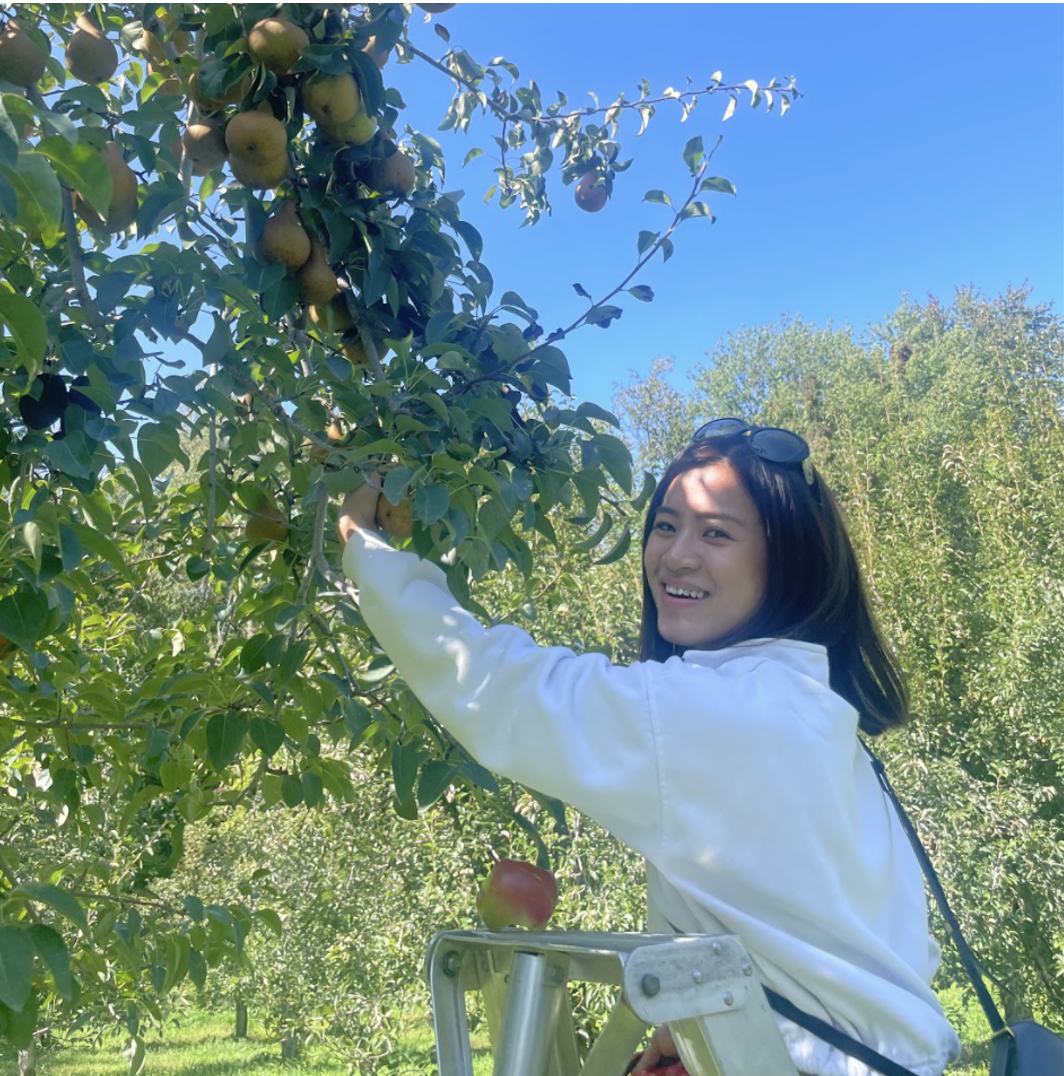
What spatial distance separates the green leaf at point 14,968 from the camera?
936 mm

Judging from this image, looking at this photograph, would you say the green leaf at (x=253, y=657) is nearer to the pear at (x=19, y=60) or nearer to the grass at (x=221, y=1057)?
the pear at (x=19, y=60)

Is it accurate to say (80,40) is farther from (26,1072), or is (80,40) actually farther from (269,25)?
(26,1072)

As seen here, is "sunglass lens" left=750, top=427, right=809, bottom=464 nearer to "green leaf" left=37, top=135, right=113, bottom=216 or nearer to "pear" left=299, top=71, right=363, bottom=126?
"pear" left=299, top=71, right=363, bottom=126

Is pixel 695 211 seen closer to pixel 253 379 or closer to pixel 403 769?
pixel 253 379

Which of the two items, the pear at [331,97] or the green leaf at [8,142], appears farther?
the pear at [331,97]

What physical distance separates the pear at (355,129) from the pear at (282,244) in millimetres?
134

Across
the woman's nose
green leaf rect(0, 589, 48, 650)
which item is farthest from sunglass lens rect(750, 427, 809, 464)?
green leaf rect(0, 589, 48, 650)

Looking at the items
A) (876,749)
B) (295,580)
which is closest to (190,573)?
(295,580)

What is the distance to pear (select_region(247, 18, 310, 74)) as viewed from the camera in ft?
3.96

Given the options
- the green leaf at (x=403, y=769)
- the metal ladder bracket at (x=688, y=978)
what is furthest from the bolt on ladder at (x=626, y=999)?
the green leaf at (x=403, y=769)

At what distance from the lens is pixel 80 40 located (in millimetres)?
1625

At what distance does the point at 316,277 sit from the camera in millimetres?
1287

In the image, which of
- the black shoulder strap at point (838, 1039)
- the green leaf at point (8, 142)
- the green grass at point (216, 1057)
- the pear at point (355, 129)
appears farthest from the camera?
the green grass at point (216, 1057)

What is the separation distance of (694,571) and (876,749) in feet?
16.2
